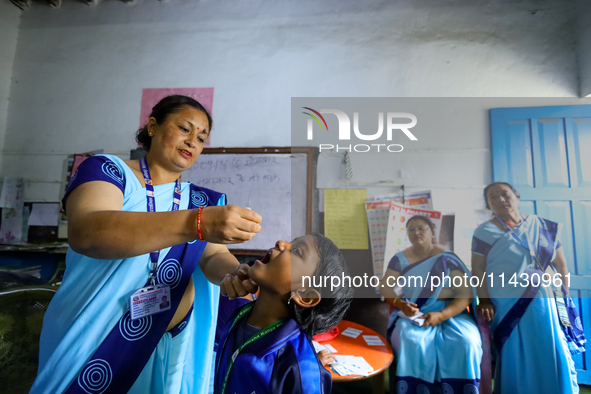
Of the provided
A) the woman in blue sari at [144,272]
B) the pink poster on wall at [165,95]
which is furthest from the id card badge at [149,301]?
the pink poster on wall at [165,95]

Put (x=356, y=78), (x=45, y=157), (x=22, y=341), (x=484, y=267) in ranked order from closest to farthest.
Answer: (x=22, y=341) < (x=484, y=267) < (x=356, y=78) < (x=45, y=157)

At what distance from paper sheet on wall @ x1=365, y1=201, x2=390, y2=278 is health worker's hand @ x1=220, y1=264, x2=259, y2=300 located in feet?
5.82

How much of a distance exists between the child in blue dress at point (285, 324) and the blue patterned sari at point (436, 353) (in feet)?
3.83

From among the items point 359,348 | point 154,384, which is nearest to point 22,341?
point 154,384

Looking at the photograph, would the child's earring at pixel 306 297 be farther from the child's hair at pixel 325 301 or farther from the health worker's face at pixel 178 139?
the health worker's face at pixel 178 139

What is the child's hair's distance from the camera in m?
0.90

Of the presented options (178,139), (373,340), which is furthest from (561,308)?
(178,139)

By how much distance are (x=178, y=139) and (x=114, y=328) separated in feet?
1.92

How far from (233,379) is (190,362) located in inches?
8.1

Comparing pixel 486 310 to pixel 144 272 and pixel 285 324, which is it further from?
pixel 144 272

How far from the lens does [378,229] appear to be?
2.42m

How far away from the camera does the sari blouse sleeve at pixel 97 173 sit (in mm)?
738

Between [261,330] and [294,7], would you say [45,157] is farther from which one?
[261,330]

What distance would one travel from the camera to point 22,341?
1393mm
